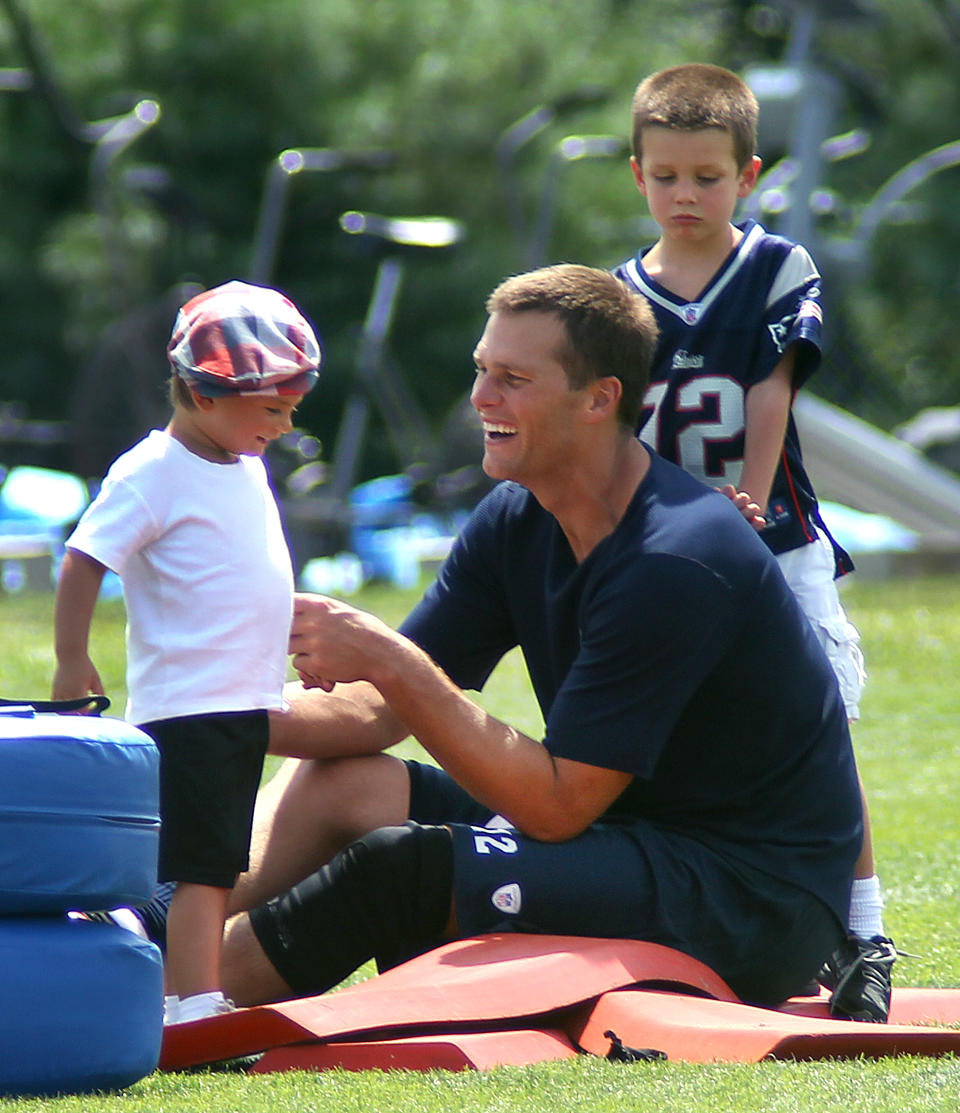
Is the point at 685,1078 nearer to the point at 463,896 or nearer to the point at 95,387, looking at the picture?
the point at 463,896

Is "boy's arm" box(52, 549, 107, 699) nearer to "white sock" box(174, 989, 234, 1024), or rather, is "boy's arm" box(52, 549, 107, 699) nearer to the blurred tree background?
"white sock" box(174, 989, 234, 1024)

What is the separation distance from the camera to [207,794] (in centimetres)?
312

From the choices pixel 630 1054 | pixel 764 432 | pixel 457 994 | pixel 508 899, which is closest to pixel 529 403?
pixel 764 432

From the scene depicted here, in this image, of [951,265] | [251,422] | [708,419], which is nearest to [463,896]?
[251,422]

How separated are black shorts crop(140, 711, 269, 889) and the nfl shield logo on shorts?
0.42m

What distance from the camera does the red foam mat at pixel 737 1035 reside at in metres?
2.67

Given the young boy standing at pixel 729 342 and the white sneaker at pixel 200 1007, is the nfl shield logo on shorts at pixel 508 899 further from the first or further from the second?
the young boy standing at pixel 729 342

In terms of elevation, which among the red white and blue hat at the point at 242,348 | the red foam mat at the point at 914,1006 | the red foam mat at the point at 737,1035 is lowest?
the red foam mat at the point at 914,1006

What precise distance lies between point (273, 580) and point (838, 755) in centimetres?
97

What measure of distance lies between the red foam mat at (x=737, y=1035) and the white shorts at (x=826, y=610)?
92cm

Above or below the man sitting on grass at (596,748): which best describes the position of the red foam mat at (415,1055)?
below

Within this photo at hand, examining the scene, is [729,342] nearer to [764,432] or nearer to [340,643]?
[764,432]

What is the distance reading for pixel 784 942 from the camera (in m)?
3.08

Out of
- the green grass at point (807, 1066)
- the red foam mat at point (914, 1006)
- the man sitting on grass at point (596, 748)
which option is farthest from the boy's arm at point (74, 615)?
the red foam mat at point (914, 1006)
